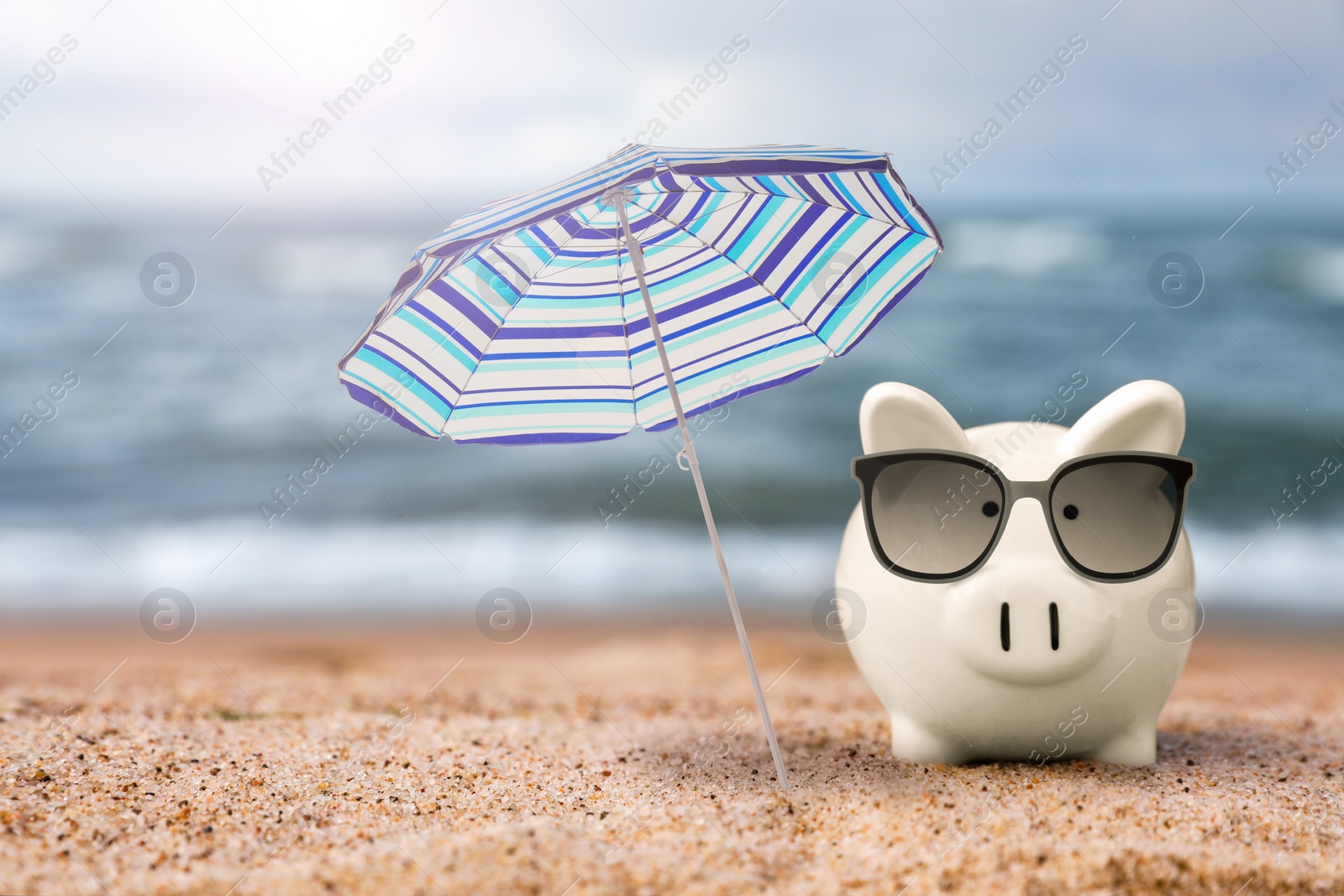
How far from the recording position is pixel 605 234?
3.01 m

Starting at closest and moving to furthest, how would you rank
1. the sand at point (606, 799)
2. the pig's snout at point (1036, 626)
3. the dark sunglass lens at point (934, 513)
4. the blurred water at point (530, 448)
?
the sand at point (606, 799)
the pig's snout at point (1036, 626)
the dark sunglass lens at point (934, 513)
the blurred water at point (530, 448)

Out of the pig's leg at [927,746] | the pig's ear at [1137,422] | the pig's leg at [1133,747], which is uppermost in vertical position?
the pig's ear at [1137,422]

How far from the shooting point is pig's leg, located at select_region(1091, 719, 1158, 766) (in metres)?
2.90

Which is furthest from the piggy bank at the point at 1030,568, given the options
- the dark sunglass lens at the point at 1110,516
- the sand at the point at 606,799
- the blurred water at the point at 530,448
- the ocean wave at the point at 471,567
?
the blurred water at the point at 530,448

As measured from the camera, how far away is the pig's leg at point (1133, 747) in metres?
2.90

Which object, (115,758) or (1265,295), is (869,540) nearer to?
(115,758)

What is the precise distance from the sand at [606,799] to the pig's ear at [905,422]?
1.01 metres

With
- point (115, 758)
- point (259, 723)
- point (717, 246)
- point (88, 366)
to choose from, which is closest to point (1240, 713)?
point (717, 246)

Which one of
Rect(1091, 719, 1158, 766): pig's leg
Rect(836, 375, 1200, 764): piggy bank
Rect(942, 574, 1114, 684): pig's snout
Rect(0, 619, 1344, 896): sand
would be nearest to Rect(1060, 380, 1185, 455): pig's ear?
Rect(836, 375, 1200, 764): piggy bank

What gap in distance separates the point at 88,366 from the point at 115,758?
417 inches

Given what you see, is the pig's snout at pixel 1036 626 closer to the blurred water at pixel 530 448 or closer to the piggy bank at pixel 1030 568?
the piggy bank at pixel 1030 568

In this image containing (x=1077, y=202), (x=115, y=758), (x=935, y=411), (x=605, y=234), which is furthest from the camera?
(x=1077, y=202)

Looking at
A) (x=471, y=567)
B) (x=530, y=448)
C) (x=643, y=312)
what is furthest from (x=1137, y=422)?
(x=530, y=448)

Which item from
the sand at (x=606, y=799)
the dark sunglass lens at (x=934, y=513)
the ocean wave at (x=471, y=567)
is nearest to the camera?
the sand at (x=606, y=799)
